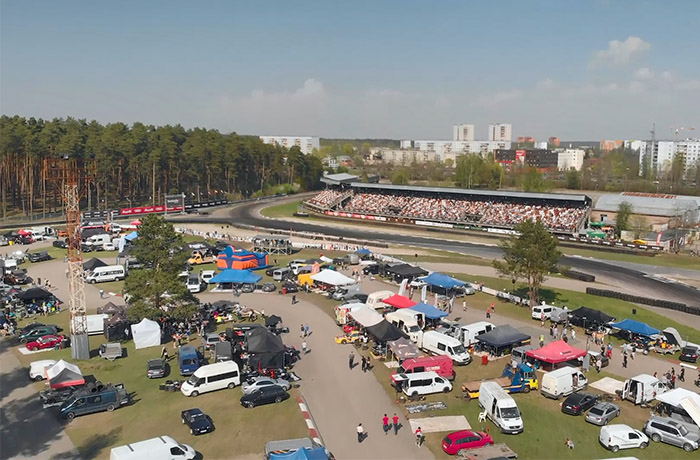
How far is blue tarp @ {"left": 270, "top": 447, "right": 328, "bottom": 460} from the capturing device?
59.3 ft

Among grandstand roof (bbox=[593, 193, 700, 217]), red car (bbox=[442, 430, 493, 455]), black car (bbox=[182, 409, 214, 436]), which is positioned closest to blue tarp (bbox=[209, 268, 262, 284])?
black car (bbox=[182, 409, 214, 436])

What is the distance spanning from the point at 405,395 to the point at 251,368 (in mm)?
7970

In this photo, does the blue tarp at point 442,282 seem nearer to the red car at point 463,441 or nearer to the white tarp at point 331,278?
the white tarp at point 331,278

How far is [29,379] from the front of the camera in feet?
88.4

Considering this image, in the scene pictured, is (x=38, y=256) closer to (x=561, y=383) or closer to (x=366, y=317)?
(x=366, y=317)

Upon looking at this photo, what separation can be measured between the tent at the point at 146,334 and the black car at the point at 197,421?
35.0ft

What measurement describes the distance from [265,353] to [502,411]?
11.8m

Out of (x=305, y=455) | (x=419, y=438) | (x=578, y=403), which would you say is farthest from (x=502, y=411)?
(x=305, y=455)

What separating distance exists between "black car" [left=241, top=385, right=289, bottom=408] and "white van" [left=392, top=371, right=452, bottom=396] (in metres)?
5.39

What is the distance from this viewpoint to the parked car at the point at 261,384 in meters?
24.4

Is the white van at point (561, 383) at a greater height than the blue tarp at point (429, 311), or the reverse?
the blue tarp at point (429, 311)

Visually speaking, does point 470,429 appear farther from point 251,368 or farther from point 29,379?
point 29,379

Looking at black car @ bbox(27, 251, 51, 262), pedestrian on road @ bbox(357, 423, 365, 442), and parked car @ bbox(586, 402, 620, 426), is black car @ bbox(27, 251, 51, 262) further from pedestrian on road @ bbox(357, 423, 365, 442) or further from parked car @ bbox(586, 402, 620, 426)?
parked car @ bbox(586, 402, 620, 426)

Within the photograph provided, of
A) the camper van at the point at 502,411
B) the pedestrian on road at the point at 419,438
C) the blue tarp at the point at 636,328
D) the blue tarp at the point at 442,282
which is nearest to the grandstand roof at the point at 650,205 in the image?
the blue tarp at the point at 442,282
